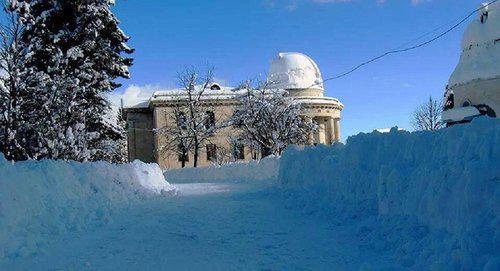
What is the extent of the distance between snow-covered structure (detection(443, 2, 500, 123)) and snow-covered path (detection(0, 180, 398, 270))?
1925cm

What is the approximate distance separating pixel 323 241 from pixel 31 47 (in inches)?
631

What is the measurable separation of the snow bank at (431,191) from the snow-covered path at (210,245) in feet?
1.74

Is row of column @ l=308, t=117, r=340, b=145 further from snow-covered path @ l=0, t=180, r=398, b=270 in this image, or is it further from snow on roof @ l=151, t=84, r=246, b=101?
snow-covered path @ l=0, t=180, r=398, b=270

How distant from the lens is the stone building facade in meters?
49.8

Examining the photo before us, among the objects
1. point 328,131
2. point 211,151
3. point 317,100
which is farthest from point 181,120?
point 328,131

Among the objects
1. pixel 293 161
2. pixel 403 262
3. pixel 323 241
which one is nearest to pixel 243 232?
pixel 323 241

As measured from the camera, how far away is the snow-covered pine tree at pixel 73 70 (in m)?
18.0

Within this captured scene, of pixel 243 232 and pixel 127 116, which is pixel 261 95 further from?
pixel 243 232

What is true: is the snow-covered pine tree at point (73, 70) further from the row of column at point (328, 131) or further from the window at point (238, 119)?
the row of column at point (328, 131)

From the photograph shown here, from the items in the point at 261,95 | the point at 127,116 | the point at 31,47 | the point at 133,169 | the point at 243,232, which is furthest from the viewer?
the point at 127,116

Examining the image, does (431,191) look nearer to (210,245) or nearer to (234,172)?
(210,245)

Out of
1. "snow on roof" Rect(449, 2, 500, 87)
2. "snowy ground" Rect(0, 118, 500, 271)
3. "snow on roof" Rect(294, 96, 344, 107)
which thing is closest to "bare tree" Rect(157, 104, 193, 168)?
"snow on roof" Rect(294, 96, 344, 107)

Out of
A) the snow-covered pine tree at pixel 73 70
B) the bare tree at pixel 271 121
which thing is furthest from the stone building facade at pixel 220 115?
the snow-covered pine tree at pixel 73 70

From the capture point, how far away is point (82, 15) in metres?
20.6
